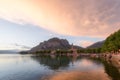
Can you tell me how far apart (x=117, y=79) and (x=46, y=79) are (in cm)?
1983

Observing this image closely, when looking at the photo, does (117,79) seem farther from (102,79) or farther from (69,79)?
(69,79)

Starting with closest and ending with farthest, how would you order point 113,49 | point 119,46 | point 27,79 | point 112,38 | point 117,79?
point 117,79, point 27,79, point 119,46, point 113,49, point 112,38

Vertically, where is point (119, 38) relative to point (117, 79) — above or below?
above

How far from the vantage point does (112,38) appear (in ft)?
606

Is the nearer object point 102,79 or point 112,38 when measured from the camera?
point 102,79

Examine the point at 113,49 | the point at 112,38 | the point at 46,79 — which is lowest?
the point at 46,79

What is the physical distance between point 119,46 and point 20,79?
119 meters

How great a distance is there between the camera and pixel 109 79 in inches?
2073

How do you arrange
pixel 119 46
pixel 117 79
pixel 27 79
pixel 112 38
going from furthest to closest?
pixel 112 38, pixel 119 46, pixel 27 79, pixel 117 79

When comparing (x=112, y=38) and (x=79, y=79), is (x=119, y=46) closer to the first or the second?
(x=112, y=38)

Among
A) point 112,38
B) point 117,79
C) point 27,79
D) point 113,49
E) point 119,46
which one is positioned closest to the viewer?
point 117,79

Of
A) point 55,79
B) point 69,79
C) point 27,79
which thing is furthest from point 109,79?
point 27,79

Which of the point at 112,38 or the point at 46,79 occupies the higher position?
the point at 112,38

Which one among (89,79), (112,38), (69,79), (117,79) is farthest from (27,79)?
(112,38)
